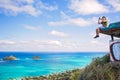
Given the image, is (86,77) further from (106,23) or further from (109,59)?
(106,23)

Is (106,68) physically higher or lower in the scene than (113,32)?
lower

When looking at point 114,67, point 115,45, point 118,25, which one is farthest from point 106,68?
point 118,25

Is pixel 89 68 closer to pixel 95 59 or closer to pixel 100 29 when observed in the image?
pixel 95 59

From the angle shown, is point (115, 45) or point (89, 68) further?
point (89, 68)

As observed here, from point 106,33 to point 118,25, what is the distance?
0.91 metres

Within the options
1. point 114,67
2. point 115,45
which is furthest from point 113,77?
point 115,45

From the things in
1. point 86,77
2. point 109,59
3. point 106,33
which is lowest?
point 86,77

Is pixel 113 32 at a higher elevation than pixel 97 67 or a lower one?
higher

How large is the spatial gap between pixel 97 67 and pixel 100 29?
1.39 meters

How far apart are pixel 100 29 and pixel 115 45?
0.77m

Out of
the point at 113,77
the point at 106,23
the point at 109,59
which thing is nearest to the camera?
the point at 113,77

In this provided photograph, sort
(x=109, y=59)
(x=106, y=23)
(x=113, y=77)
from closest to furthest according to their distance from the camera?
(x=113, y=77)
(x=106, y=23)
(x=109, y=59)

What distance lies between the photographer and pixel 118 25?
8898 millimetres

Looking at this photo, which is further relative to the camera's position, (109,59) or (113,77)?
(109,59)
